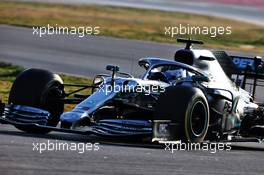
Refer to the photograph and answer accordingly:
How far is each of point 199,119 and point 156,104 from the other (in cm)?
67

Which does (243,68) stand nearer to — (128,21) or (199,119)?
(199,119)

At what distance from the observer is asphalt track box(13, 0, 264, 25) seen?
131ft

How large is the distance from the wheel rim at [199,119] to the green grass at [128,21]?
16.2 meters

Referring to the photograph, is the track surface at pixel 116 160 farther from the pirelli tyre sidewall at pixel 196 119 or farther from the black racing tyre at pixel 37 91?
the black racing tyre at pixel 37 91

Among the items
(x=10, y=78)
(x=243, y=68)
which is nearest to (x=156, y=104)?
(x=243, y=68)

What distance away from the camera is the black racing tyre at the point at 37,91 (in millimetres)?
12367

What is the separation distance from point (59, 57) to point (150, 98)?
1215 cm

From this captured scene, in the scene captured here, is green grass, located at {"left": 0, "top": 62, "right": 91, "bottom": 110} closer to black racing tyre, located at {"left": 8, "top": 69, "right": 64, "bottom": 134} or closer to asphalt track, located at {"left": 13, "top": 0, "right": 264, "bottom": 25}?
black racing tyre, located at {"left": 8, "top": 69, "right": 64, "bottom": 134}

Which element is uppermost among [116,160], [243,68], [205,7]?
[205,7]

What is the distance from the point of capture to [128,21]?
114ft

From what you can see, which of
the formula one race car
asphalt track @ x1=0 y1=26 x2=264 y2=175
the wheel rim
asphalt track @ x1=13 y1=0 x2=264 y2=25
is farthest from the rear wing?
asphalt track @ x1=13 y1=0 x2=264 y2=25

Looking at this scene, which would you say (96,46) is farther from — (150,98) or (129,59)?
(150,98)

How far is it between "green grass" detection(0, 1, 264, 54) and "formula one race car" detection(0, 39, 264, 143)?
585 inches

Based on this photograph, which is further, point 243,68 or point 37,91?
point 243,68
